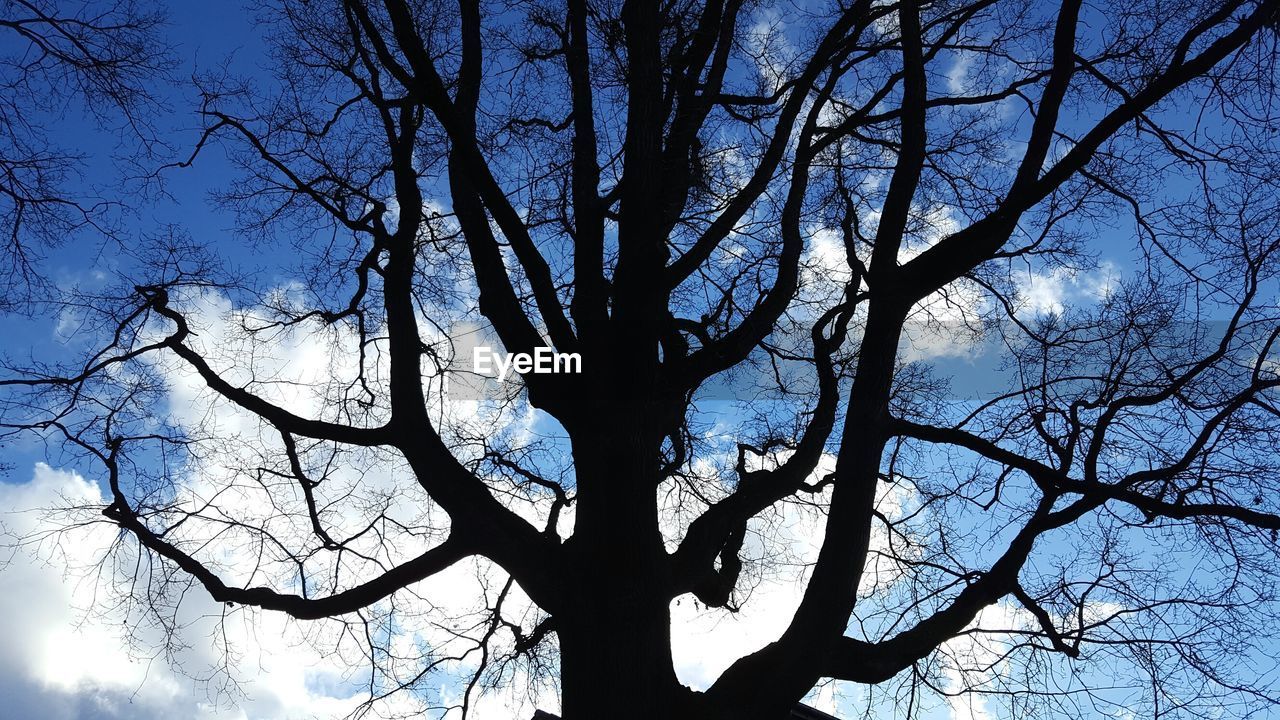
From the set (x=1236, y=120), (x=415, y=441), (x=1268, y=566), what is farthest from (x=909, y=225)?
(x=415, y=441)

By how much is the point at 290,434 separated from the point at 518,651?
2.13 metres

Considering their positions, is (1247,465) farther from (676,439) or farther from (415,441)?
(415,441)

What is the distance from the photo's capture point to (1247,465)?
4762 mm

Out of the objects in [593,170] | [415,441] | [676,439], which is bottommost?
[415,441]

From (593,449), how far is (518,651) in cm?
192

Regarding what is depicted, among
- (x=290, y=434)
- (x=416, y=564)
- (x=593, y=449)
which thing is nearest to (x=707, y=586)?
(x=593, y=449)

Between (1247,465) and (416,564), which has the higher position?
(1247,465)

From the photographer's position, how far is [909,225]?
647 cm

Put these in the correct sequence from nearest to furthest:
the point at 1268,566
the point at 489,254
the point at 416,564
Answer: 1. the point at 1268,566
2. the point at 416,564
3. the point at 489,254

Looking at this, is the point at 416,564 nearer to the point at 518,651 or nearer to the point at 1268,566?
the point at 518,651

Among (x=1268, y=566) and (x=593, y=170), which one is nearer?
(x=1268, y=566)

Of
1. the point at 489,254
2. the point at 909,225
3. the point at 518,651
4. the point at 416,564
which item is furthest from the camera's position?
the point at 909,225

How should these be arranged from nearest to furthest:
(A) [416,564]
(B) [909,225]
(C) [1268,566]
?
1. (C) [1268,566]
2. (A) [416,564]
3. (B) [909,225]

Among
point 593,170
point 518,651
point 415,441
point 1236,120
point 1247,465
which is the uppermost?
point 1236,120
